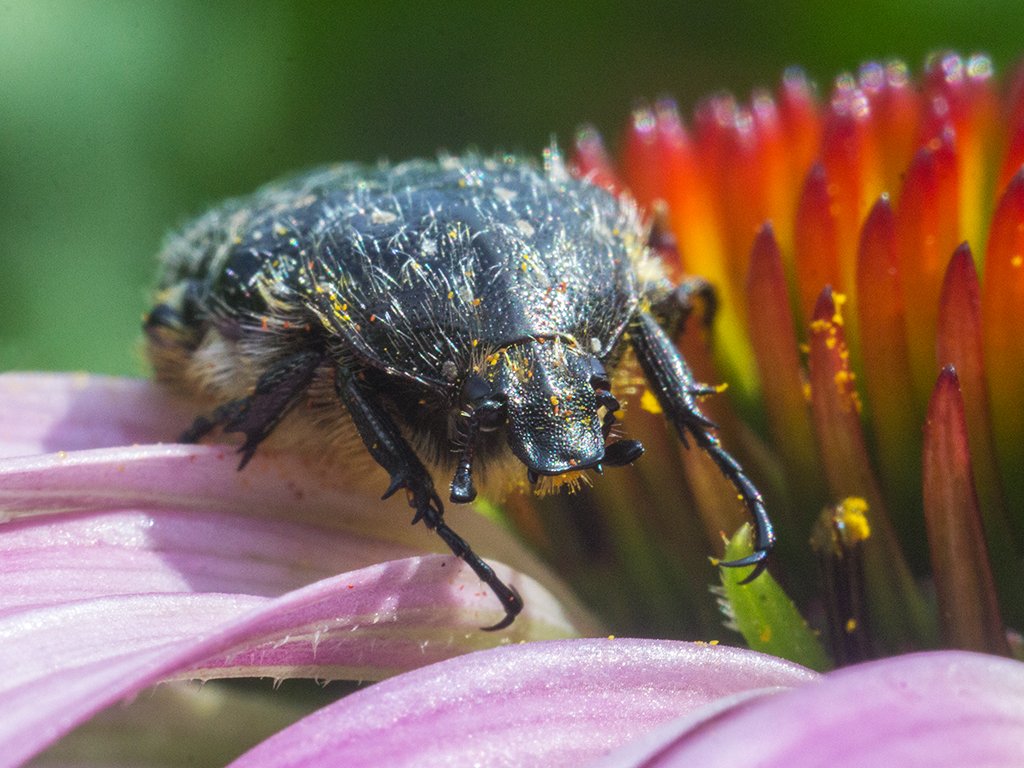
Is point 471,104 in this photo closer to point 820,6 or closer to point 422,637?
point 820,6

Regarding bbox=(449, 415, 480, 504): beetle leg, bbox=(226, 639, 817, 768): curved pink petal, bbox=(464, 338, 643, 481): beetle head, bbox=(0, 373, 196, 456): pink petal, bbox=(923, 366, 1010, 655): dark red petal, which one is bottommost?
bbox=(923, 366, 1010, 655): dark red petal

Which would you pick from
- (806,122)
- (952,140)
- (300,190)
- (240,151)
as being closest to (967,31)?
(806,122)

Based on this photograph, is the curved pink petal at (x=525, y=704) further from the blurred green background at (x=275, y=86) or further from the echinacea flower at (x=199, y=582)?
the blurred green background at (x=275, y=86)

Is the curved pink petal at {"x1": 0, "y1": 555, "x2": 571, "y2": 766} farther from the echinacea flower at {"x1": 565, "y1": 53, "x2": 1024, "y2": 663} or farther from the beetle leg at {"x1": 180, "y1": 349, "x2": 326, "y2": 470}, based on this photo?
the echinacea flower at {"x1": 565, "y1": 53, "x2": 1024, "y2": 663}

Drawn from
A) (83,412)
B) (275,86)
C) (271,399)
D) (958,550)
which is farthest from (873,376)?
(275,86)

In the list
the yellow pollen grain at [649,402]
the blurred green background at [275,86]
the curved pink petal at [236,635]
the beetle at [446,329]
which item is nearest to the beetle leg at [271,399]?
the beetle at [446,329]

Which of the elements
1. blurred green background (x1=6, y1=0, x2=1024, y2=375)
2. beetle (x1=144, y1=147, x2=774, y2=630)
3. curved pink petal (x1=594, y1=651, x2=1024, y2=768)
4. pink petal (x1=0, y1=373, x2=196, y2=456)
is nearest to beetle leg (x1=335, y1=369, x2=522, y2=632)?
beetle (x1=144, y1=147, x2=774, y2=630)

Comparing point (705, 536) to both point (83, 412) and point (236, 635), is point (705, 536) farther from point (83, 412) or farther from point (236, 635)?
point (83, 412)
